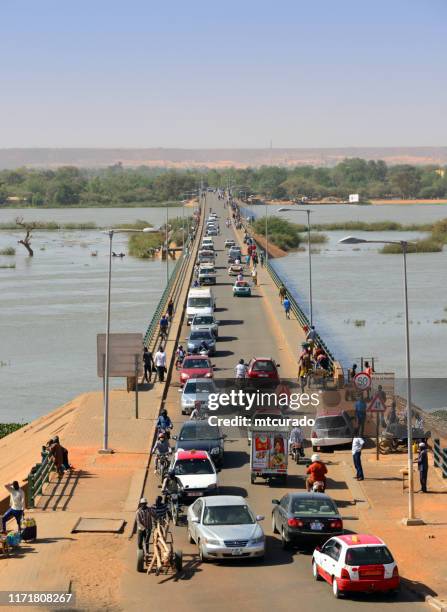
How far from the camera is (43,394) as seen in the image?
178ft

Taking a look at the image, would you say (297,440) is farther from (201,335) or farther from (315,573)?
(201,335)

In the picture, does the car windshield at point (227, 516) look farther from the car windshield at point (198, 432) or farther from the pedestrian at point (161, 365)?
the pedestrian at point (161, 365)

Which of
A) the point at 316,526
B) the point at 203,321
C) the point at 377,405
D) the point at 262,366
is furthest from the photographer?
the point at 203,321

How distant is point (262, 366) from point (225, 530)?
65.9 feet

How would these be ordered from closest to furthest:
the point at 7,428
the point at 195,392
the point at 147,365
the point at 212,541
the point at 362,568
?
the point at 362,568 < the point at 212,541 < the point at 195,392 < the point at 147,365 < the point at 7,428

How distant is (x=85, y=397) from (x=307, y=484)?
Result: 17470 millimetres

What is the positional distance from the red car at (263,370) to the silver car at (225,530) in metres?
18.3

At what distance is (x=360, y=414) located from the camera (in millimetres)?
32531

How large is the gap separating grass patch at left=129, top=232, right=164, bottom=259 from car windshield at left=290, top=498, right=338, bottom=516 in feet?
407

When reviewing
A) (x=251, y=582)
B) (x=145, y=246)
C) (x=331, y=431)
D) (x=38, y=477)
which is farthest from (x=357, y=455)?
(x=145, y=246)

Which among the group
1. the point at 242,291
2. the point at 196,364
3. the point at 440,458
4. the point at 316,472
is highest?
the point at 242,291

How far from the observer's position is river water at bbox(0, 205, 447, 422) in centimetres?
5891

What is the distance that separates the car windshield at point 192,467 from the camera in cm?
2662

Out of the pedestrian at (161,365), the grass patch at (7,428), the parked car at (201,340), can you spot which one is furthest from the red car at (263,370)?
the grass patch at (7,428)
